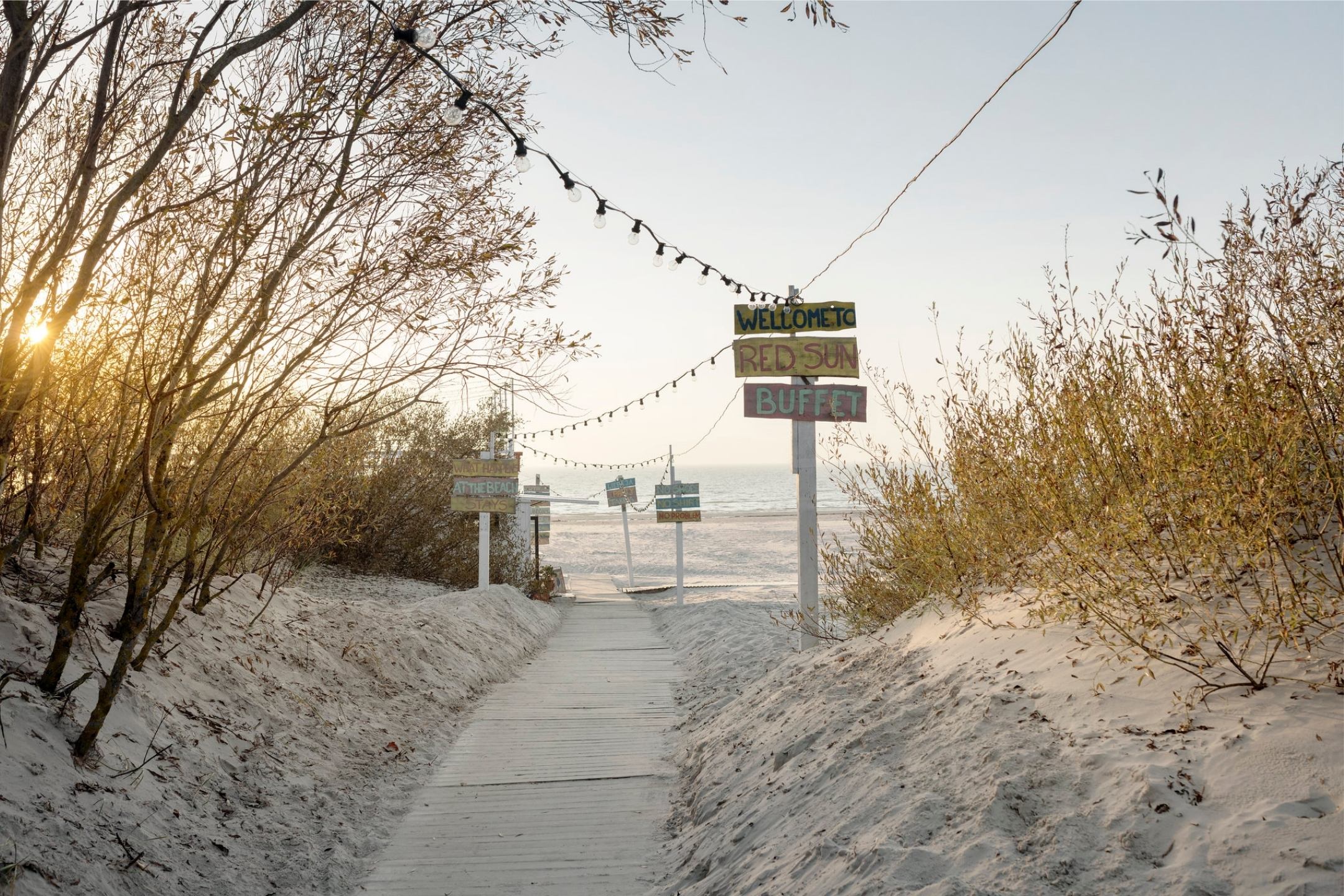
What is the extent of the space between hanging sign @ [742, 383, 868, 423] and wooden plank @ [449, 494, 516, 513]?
6.54 m

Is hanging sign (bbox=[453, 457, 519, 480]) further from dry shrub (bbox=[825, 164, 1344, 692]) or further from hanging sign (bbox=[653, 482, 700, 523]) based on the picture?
dry shrub (bbox=[825, 164, 1344, 692])

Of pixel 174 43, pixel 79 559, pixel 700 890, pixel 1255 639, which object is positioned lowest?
pixel 700 890

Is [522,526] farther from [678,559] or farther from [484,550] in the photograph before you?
[484,550]

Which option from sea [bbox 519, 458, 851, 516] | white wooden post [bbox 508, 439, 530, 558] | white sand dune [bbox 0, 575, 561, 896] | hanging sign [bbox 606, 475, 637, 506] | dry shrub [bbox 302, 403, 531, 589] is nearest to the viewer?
white sand dune [bbox 0, 575, 561, 896]

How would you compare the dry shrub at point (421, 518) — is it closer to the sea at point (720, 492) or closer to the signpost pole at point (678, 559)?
the signpost pole at point (678, 559)

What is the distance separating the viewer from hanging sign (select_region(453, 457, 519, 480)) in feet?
45.8

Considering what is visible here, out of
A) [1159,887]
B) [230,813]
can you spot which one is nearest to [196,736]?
[230,813]

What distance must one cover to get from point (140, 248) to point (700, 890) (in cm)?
440

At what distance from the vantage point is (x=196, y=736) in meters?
4.93

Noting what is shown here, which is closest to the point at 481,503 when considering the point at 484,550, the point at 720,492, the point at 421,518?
the point at 484,550

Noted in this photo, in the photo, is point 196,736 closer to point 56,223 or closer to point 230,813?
point 230,813

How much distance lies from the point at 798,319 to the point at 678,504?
925 cm

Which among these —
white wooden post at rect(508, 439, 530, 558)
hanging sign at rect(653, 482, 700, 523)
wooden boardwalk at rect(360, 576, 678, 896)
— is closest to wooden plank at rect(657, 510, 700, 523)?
hanging sign at rect(653, 482, 700, 523)

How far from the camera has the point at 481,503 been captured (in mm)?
13883
